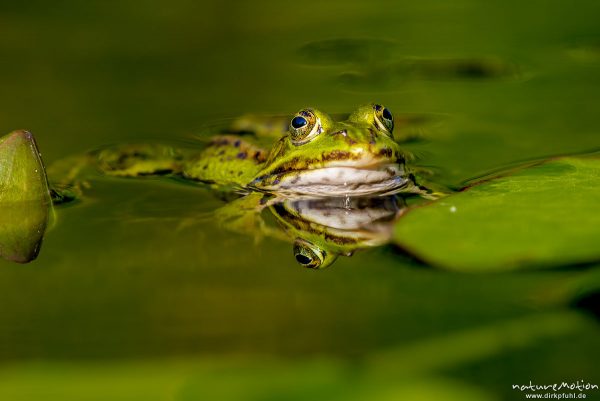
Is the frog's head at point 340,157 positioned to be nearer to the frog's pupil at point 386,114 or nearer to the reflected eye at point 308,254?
the frog's pupil at point 386,114

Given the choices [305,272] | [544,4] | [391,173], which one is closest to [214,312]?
[305,272]

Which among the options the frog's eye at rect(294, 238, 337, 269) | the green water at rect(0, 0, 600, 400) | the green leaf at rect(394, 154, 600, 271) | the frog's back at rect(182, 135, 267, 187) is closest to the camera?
the green water at rect(0, 0, 600, 400)

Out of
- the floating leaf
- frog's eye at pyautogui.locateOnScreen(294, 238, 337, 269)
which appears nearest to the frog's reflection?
frog's eye at pyautogui.locateOnScreen(294, 238, 337, 269)

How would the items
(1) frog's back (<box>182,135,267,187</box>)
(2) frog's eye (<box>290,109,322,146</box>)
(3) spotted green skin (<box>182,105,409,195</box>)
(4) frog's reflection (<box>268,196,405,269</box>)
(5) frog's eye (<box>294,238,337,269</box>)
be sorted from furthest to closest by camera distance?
(1) frog's back (<box>182,135,267,187</box>) → (2) frog's eye (<box>290,109,322,146</box>) → (3) spotted green skin (<box>182,105,409,195</box>) → (4) frog's reflection (<box>268,196,405,269</box>) → (5) frog's eye (<box>294,238,337,269</box>)

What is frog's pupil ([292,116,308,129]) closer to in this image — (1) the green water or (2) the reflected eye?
(1) the green water

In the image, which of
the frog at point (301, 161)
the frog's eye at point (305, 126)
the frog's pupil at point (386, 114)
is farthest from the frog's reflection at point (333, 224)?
the frog's pupil at point (386, 114)

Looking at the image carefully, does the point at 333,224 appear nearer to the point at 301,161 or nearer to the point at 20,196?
the point at 301,161

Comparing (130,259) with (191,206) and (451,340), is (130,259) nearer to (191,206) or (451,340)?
(191,206)
